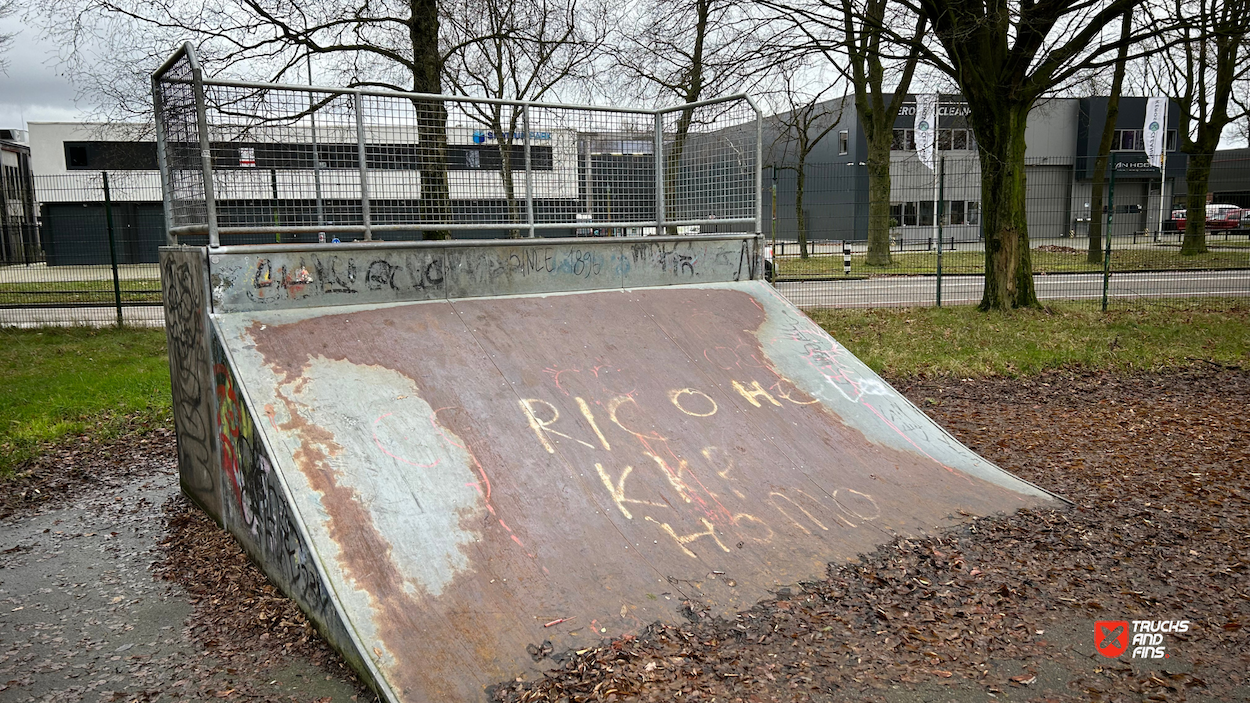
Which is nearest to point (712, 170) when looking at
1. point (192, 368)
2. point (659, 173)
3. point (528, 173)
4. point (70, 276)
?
point (659, 173)

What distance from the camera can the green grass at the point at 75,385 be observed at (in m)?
7.39

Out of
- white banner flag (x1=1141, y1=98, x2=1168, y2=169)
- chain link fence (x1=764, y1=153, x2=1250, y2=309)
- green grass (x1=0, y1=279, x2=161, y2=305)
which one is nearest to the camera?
green grass (x1=0, y1=279, x2=161, y2=305)

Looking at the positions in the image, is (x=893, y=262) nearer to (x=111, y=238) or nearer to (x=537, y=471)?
(x=111, y=238)

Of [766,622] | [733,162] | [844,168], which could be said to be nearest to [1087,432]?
[733,162]

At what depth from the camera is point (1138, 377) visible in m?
8.95

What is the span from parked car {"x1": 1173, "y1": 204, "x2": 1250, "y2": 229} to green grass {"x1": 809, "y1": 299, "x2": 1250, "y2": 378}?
5.12 m

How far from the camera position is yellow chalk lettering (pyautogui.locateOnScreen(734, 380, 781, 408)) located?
554cm

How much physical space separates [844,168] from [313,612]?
32.0 metres

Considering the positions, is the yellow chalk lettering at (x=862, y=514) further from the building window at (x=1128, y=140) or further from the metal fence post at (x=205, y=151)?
the building window at (x=1128, y=140)

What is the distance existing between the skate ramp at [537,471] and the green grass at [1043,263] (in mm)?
11962

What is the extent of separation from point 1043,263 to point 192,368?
1664 cm

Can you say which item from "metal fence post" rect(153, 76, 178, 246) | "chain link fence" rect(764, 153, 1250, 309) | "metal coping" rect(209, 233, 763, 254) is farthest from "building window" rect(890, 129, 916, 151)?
"metal fence post" rect(153, 76, 178, 246)

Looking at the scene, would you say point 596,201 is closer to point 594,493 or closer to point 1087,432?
point 594,493

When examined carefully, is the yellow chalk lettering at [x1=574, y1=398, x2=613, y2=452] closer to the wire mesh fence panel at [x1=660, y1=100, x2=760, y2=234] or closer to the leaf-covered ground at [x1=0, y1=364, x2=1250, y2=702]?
the leaf-covered ground at [x1=0, y1=364, x2=1250, y2=702]
